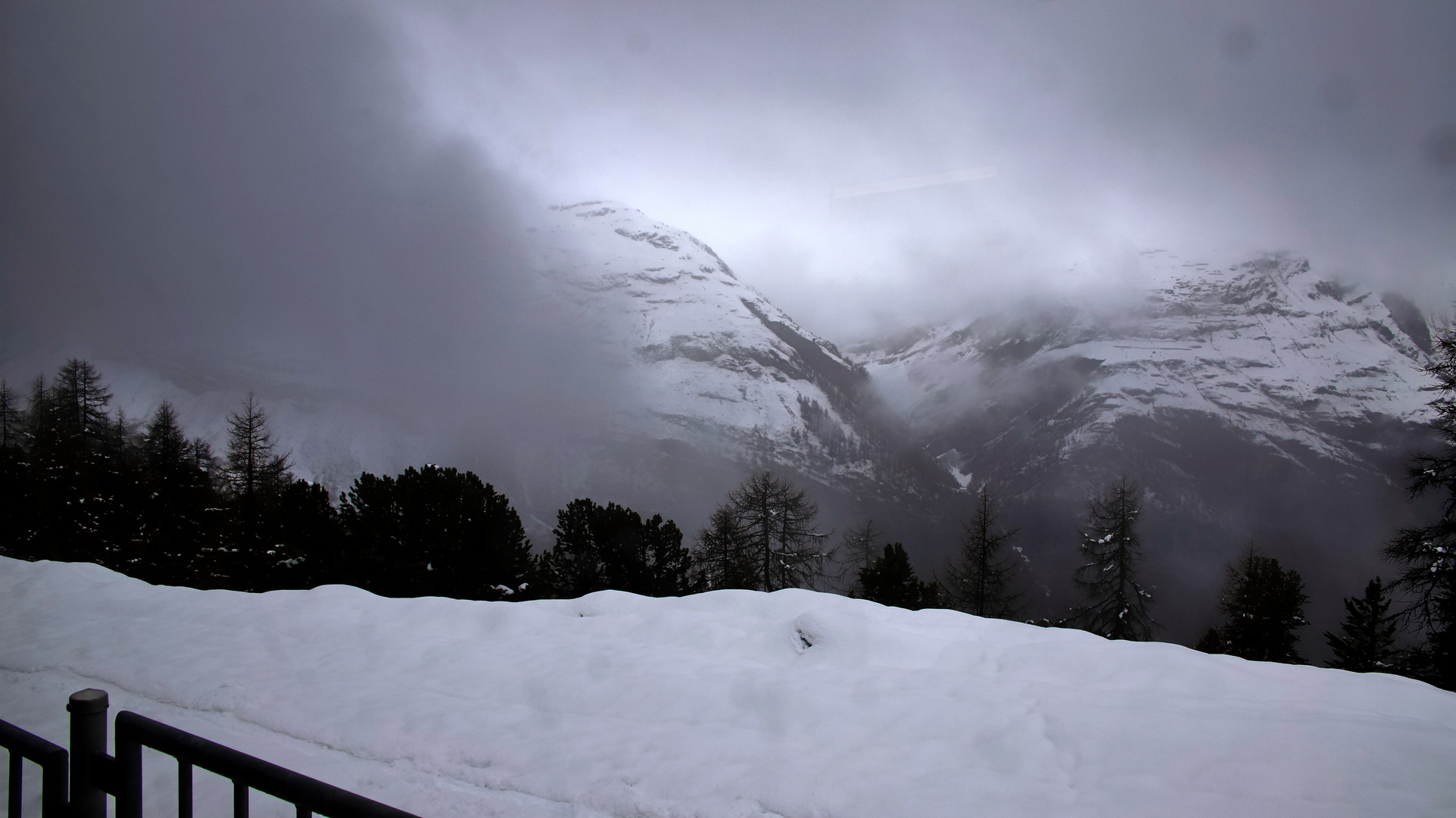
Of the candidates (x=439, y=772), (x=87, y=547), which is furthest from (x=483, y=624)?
(x=87, y=547)

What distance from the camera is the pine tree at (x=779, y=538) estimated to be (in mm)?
30984

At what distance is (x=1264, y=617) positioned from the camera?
2558cm

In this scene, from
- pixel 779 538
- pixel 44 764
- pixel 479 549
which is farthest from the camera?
pixel 779 538

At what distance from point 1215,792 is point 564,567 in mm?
23569

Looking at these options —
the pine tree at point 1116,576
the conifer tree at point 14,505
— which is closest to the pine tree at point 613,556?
the pine tree at point 1116,576

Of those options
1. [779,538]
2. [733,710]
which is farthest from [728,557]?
[733,710]

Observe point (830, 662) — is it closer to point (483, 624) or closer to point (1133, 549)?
point (483, 624)

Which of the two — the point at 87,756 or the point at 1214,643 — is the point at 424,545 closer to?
the point at 87,756

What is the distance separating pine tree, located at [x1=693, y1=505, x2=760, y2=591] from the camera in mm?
30438

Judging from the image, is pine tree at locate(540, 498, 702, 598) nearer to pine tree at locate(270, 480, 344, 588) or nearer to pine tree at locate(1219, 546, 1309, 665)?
pine tree at locate(270, 480, 344, 588)

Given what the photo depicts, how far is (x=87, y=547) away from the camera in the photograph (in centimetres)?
2488

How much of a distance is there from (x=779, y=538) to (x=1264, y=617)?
20.5 metres

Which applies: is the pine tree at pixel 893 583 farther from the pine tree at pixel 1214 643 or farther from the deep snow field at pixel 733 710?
the deep snow field at pixel 733 710

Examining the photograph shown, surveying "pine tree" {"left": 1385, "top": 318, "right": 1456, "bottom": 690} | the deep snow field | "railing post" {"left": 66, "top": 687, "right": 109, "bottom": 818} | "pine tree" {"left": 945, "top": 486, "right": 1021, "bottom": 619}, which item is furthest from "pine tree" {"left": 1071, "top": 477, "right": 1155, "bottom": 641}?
"railing post" {"left": 66, "top": 687, "right": 109, "bottom": 818}
